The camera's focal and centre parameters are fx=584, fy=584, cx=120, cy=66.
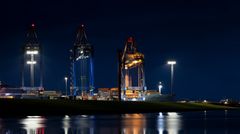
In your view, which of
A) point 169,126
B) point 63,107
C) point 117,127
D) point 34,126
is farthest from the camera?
point 63,107

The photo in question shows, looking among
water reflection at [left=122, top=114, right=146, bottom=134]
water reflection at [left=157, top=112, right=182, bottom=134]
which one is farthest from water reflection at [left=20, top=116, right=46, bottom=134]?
water reflection at [left=157, top=112, right=182, bottom=134]

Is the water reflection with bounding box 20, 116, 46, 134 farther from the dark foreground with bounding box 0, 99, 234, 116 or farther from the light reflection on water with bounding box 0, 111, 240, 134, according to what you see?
the dark foreground with bounding box 0, 99, 234, 116

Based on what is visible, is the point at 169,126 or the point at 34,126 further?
the point at 169,126

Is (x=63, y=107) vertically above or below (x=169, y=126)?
above

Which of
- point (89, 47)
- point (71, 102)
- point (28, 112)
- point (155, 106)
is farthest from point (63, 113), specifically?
point (89, 47)

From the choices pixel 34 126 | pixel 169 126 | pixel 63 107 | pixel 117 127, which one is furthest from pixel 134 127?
pixel 63 107

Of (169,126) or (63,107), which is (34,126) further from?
(63,107)

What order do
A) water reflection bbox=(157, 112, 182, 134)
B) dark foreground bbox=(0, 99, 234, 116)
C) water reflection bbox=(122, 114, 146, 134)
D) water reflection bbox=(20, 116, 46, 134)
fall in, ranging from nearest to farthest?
1. water reflection bbox=(122, 114, 146, 134)
2. water reflection bbox=(20, 116, 46, 134)
3. water reflection bbox=(157, 112, 182, 134)
4. dark foreground bbox=(0, 99, 234, 116)

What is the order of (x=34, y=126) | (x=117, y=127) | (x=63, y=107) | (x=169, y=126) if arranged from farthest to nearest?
(x=63, y=107) < (x=169, y=126) < (x=34, y=126) < (x=117, y=127)

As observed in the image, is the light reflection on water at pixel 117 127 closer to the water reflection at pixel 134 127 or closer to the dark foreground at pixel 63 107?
the water reflection at pixel 134 127

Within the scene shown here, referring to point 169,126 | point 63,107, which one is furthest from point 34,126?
point 63,107

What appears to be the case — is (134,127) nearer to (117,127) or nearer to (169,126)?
(117,127)

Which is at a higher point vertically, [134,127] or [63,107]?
[63,107]

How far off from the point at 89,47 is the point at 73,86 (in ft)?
47.6
